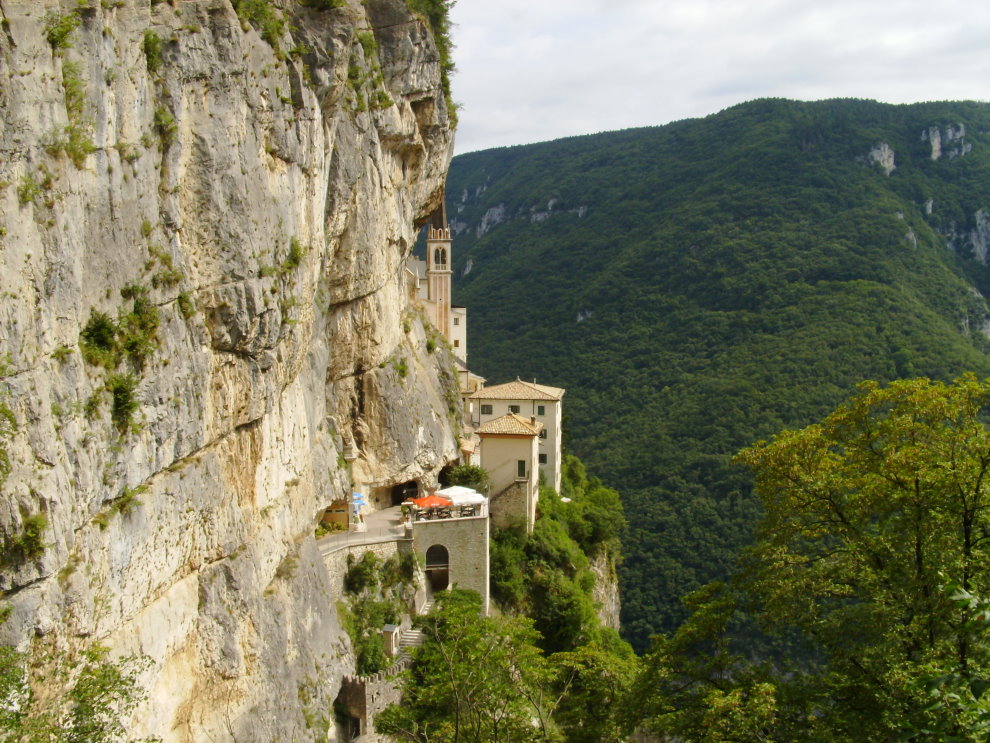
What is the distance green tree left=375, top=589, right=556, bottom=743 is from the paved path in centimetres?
352

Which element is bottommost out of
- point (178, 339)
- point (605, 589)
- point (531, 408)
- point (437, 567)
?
point (605, 589)

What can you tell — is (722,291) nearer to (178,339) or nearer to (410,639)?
(410,639)

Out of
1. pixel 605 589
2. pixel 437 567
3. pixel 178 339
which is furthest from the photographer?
pixel 605 589

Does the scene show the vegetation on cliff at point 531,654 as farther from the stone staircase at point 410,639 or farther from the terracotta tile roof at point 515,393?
the terracotta tile roof at point 515,393

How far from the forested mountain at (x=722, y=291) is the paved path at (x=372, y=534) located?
28.2 m

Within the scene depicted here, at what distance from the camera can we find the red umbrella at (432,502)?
3334 centimetres

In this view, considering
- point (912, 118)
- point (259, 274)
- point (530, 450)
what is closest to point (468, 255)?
point (912, 118)

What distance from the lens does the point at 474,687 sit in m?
19.6

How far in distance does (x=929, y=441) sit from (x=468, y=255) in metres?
132

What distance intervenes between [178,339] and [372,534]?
52.5ft

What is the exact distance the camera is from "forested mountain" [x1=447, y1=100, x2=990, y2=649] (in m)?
67.8

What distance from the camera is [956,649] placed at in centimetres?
1226

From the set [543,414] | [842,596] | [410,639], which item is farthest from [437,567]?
[842,596]

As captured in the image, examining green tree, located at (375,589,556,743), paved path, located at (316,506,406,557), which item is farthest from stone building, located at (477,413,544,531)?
green tree, located at (375,589,556,743)
